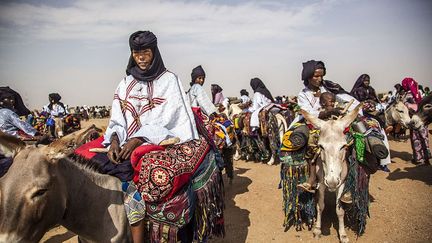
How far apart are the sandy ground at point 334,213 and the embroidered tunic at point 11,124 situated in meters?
2.12

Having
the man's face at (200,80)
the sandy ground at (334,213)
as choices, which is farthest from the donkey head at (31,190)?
the man's face at (200,80)

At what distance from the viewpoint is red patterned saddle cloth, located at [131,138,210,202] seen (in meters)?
2.52

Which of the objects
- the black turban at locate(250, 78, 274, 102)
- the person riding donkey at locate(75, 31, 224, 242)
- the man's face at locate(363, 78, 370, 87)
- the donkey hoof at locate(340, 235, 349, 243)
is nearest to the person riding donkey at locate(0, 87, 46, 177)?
the person riding donkey at locate(75, 31, 224, 242)

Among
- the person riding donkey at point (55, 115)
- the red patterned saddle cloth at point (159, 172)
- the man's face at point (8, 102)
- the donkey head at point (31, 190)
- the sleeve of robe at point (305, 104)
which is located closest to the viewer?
the donkey head at point (31, 190)

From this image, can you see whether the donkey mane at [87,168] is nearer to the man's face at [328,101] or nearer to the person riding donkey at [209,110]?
the man's face at [328,101]

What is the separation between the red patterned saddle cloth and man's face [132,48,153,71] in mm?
909

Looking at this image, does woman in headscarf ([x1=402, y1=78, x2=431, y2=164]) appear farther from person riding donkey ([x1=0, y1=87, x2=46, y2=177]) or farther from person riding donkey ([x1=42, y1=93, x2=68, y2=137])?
person riding donkey ([x1=42, y1=93, x2=68, y2=137])

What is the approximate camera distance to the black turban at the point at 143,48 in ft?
9.56

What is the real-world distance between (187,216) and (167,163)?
0.55 metres

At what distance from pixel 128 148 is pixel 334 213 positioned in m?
4.68

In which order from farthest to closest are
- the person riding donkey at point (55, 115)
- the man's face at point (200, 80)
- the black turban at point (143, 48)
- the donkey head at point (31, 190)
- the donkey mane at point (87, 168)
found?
the person riding donkey at point (55, 115)
the man's face at point (200, 80)
the black turban at point (143, 48)
the donkey mane at point (87, 168)
the donkey head at point (31, 190)

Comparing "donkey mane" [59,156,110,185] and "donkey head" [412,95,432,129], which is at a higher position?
"donkey mane" [59,156,110,185]

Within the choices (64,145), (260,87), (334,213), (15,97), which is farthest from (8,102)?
(260,87)

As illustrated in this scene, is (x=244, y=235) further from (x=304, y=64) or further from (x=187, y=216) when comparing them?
(x=304, y=64)
